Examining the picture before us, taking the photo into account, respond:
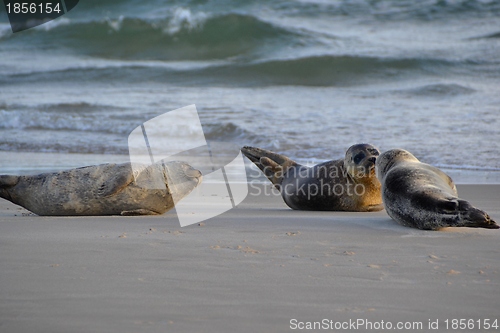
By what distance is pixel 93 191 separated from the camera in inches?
194

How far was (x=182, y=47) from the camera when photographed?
66.8 ft

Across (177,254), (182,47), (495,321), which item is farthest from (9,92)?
(495,321)

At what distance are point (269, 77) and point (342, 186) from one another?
11.6 m

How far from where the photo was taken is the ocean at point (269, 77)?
9.54 m

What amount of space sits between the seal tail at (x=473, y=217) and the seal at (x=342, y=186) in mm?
1456

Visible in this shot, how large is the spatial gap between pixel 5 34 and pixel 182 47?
5.84 m

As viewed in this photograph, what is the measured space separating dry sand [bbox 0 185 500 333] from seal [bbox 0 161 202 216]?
1.23ft

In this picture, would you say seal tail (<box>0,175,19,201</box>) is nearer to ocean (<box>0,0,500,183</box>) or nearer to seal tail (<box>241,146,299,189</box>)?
seal tail (<box>241,146,299,189</box>)

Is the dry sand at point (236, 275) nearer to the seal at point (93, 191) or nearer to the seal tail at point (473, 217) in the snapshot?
the seal tail at point (473, 217)

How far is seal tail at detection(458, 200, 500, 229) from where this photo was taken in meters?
3.71

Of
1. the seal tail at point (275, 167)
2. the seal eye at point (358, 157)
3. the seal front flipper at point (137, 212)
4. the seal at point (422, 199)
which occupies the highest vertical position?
the seal at point (422, 199)

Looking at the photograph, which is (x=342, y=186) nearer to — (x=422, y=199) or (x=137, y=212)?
(x=422, y=199)

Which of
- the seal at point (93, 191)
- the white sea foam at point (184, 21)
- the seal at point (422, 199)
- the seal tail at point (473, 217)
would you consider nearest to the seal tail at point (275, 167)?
the seal at point (93, 191)

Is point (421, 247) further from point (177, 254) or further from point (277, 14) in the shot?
point (277, 14)
